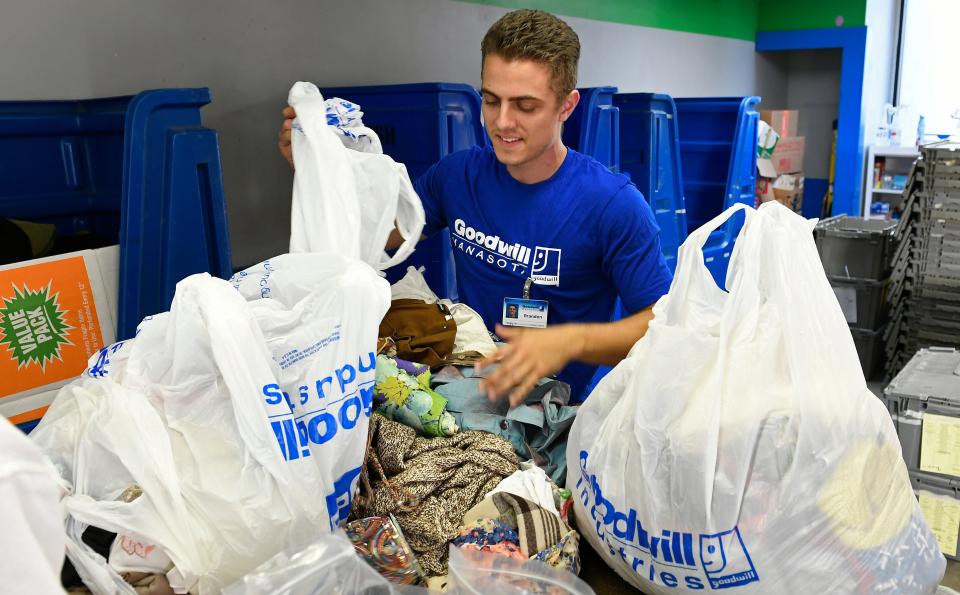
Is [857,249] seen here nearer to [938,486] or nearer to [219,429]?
[938,486]

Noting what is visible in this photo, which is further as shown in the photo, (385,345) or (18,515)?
(385,345)

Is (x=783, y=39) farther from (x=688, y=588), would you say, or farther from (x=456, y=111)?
(x=688, y=588)

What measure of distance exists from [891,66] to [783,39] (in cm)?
130

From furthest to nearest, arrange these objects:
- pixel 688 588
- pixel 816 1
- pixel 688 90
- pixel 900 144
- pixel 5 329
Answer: pixel 900 144 < pixel 816 1 < pixel 688 90 < pixel 5 329 < pixel 688 588

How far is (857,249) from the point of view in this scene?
401cm

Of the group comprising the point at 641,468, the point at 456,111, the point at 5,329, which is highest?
the point at 456,111

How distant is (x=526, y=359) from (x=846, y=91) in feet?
19.8

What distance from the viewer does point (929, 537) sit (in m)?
0.99

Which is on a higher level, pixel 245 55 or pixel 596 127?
pixel 245 55

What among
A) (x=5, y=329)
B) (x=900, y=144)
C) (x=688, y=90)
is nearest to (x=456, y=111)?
(x=5, y=329)

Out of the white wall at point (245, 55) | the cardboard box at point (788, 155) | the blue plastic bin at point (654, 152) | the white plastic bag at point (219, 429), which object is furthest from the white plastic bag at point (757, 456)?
the cardboard box at point (788, 155)

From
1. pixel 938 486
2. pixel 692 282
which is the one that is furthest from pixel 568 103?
pixel 938 486

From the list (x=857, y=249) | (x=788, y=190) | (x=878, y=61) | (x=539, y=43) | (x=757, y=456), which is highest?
(x=878, y=61)

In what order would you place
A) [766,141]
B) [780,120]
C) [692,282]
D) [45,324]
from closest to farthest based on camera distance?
[692,282], [45,324], [766,141], [780,120]
